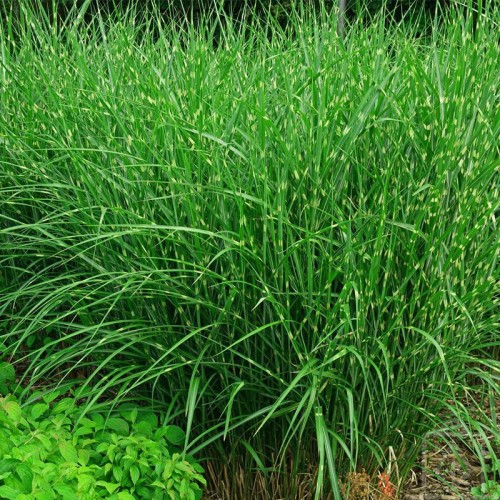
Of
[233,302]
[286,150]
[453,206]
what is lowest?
[233,302]

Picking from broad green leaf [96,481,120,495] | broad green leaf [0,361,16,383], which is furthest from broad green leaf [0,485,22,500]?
broad green leaf [0,361,16,383]

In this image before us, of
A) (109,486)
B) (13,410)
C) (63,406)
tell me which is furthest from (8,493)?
(63,406)

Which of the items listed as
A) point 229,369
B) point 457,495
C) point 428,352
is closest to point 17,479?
point 229,369

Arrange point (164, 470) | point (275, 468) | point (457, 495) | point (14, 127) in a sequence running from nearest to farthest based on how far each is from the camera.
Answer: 1. point (164, 470)
2. point (275, 468)
3. point (457, 495)
4. point (14, 127)

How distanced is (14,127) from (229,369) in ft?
4.55

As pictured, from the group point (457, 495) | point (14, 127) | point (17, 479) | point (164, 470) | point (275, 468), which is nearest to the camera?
point (17, 479)

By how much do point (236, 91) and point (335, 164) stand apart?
2.93ft

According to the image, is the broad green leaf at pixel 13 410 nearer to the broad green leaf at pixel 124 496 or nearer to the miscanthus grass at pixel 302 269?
the miscanthus grass at pixel 302 269

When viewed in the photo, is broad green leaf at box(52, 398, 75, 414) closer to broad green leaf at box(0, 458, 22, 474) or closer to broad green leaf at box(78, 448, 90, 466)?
broad green leaf at box(78, 448, 90, 466)

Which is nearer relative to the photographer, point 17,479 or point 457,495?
point 17,479

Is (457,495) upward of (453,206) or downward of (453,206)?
downward

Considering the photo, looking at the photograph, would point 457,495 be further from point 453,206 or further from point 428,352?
point 453,206

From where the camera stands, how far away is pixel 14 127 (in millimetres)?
3221

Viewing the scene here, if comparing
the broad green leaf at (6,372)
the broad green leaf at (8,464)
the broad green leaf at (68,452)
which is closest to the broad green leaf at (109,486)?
the broad green leaf at (68,452)
